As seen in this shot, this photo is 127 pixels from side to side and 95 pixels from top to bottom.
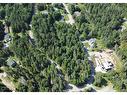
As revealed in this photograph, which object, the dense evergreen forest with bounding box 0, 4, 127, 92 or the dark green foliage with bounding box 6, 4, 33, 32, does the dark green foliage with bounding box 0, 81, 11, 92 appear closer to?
Result: the dense evergreen forest with bounding box 0, 4, 127, 92

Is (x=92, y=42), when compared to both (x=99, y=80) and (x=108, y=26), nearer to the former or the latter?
(x=108, y=26)

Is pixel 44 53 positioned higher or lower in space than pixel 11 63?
higher

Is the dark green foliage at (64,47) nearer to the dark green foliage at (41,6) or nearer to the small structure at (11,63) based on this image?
the dark green foliage at (41,6)

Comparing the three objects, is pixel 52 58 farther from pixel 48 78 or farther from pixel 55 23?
pixel 55 23

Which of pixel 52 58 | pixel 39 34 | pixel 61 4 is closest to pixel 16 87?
pixel 52 58

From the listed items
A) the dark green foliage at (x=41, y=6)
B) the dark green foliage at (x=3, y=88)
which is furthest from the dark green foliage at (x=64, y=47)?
the dark green foliage at (x=3, y=88)

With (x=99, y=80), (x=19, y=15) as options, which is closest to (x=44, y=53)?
(x=99, y=80)

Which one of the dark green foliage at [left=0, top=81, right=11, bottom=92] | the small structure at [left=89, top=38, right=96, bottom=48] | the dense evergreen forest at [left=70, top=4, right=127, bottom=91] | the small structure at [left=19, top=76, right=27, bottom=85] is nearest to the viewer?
the dark green foliage at [left=0, top=81, right=11, bottom=92]

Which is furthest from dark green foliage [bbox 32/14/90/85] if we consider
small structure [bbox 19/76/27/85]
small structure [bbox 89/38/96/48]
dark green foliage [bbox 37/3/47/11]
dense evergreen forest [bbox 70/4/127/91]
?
small structure [bbox 19/76/27/85]
